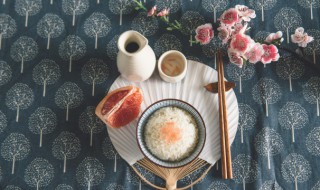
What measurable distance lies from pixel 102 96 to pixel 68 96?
0.15 meters

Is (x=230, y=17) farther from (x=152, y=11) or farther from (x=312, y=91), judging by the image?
(x=312, y=91)

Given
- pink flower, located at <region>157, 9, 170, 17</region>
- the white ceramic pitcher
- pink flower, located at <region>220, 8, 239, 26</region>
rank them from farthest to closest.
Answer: pink flower, located at <region>157, 9, 170, 17</region>
pink flower, located at <region>220, 8, 239, 26</region>
the white ceramic pitcher

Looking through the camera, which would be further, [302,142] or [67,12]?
[67,12]

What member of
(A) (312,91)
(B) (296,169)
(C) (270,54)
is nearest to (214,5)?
(C) (270,54)

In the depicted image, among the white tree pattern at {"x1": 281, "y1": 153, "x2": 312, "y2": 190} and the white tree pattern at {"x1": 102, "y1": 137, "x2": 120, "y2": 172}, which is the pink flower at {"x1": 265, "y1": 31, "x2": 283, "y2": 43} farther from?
the white tree pattern at {"x1": 102, "y1": 137, "x2": 120, "y2": 172}

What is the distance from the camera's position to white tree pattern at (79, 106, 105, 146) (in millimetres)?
1597

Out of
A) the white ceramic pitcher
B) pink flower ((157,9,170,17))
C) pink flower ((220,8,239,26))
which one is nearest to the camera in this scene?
the white ceramic pitcher

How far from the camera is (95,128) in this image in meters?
1.60

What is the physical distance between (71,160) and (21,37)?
61 centimetres

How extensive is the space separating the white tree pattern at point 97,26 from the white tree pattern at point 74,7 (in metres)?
0.06

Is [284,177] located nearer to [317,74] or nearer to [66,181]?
[317,74]

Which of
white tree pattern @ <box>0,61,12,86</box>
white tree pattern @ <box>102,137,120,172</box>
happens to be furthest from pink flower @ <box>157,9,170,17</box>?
white tree pattern @ <box>0,61,12,86</box>

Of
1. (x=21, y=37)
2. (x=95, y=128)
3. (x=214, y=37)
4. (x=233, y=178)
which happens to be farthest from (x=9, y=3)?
(x=233, y=178)

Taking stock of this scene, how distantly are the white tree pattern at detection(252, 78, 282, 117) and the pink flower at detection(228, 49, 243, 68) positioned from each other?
0.47 feet
